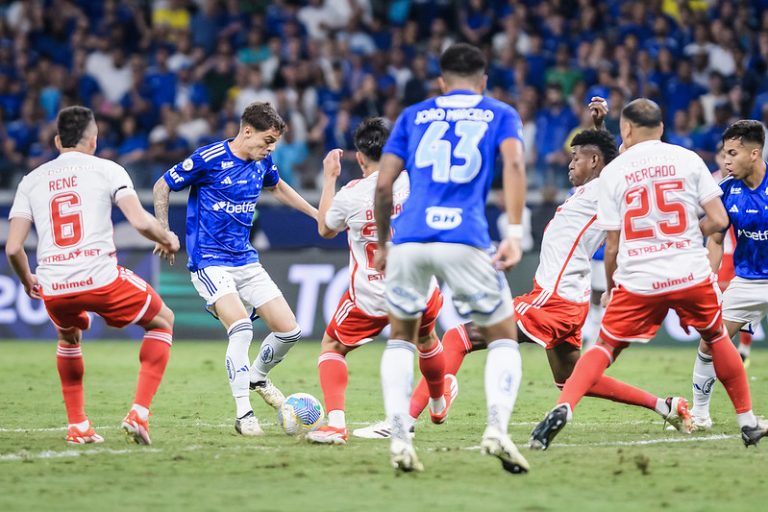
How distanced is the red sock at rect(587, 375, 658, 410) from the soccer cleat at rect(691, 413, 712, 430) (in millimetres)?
479

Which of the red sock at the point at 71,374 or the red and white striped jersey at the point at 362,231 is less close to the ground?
the red and white striped jersey at the point at 362,231

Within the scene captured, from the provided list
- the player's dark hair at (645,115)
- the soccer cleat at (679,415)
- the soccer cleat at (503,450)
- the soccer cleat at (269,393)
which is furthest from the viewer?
the soccer cleat at (269,393)

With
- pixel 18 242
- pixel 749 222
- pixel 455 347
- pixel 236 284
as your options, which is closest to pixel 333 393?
pixel 455 347

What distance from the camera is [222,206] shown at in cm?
942

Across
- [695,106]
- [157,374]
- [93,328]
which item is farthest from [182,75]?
[157,374]

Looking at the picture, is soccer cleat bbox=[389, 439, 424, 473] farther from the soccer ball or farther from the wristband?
the soccer ball

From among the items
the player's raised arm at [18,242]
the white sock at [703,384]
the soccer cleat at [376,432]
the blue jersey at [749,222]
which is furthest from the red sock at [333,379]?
the blue jersey at [749,222]

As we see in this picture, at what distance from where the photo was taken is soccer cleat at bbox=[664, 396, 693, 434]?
29.7ft

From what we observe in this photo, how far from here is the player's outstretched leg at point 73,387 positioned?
840 cm

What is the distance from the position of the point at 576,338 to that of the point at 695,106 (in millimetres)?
11548

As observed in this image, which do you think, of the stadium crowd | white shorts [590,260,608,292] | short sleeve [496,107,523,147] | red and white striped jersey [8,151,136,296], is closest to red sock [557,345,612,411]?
short sleeve [496,107,523,147]

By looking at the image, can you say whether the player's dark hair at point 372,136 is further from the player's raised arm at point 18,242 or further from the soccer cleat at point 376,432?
the player's raised arm at point 18,242

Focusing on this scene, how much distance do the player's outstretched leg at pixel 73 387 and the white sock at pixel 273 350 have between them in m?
1.54

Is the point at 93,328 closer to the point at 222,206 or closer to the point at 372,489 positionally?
the point at 222,206
